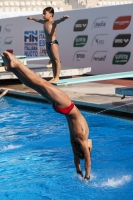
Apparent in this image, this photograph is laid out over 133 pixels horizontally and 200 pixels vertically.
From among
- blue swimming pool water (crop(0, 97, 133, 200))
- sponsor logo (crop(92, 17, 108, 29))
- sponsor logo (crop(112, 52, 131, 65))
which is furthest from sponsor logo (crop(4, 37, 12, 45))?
blue swimming pool water (crop(0, 97, 133, 200))

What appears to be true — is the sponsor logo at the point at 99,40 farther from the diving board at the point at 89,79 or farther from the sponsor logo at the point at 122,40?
the diving board at the point at 89,79

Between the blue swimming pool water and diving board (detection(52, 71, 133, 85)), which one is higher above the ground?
diving board (detection(52, 71, 133, 85))

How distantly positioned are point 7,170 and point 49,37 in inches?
191

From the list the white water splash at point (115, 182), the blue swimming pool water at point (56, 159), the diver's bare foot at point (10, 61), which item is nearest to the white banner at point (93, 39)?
the blue swimming pool water at point (56, 159)

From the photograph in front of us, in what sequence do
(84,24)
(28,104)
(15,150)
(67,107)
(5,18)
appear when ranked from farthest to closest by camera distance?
(5,18) < (84,24) < (28,104) < (15,150) < (67,107)

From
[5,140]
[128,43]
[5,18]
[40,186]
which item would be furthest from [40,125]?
[5,18]

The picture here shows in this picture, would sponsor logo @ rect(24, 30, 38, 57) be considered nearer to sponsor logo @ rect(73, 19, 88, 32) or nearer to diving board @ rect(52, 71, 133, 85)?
sponsor logo @ rect(73, 19, 88, 32)

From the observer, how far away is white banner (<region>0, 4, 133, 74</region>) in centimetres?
1512

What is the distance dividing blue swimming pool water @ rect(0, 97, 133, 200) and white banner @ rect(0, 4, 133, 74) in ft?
17.1

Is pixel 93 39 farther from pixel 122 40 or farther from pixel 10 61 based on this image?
pixel 10 61

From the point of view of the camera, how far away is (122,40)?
15.2 m

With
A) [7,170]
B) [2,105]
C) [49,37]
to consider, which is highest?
[49,37]

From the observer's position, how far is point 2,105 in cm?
1206

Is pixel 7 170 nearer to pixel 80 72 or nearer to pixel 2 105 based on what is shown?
pixel 2 105
